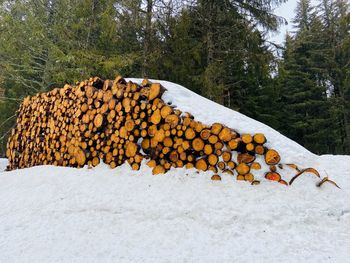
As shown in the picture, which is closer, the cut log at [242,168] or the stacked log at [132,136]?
the cut log at [242,168]

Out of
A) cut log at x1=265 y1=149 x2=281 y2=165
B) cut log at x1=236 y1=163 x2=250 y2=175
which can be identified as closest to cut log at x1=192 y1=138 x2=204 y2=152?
cut log at x1=236 y1=163 x2=250 y2=175

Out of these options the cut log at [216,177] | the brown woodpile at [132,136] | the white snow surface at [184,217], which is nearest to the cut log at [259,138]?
the brown woodpile at [132,136]

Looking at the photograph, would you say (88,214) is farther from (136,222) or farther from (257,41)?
(257,41)

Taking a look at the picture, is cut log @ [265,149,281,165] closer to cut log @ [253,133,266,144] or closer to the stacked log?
the stacked log

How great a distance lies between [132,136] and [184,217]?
70.5 inches

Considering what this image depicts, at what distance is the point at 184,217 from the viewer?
3.87 meters

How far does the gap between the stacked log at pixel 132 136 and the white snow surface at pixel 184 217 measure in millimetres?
178

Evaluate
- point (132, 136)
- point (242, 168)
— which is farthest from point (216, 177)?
point (132, 136)

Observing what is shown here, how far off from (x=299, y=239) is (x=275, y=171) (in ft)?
3.46

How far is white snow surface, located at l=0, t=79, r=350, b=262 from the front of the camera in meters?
3.27

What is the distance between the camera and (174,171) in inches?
187

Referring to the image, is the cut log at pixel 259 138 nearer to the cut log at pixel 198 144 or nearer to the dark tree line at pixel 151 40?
the cut log at pixel 198 144

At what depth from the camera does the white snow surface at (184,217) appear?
3.27m

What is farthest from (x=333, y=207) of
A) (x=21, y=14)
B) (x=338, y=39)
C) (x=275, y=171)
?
(x=338, y=39)
